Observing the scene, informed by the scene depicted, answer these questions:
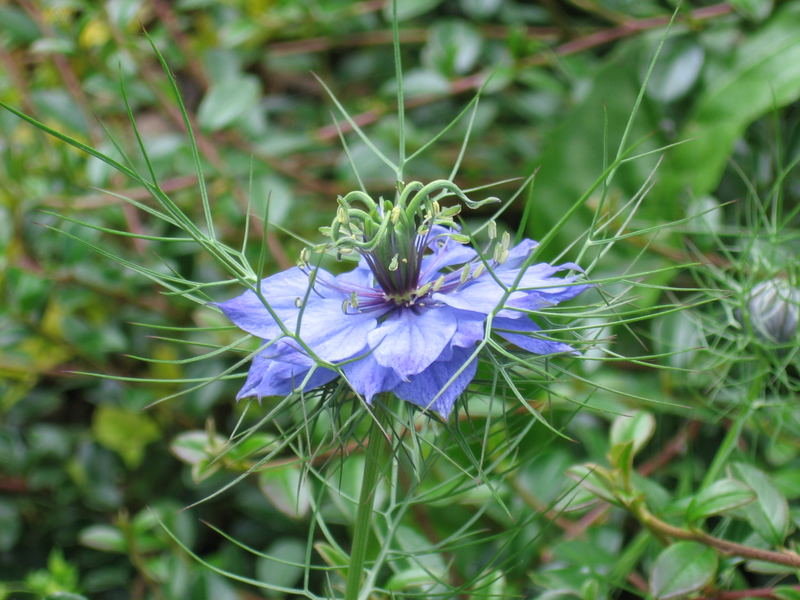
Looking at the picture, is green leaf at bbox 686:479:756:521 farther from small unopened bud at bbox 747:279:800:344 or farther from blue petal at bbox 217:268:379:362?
blue petal at bbox 217:268:379:362

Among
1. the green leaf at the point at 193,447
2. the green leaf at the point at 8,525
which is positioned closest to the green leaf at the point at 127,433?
the green leaf at the point at 8,525

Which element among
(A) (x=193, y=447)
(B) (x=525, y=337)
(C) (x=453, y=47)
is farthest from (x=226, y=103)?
(B) (x=525, y=337)

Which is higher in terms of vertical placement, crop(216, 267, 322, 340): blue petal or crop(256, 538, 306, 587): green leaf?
crop(216, 267, 322, 340): blue petal

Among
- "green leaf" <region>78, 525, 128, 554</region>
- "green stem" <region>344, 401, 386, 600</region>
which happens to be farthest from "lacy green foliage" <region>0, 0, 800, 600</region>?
"green stem" <region>344, 401, 386, 600</region>

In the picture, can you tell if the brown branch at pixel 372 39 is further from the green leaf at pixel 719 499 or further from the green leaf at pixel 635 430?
the green leaf at pixel 719 499

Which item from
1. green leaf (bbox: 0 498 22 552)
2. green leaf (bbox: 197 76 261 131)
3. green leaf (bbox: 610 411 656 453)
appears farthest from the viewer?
green leaf (bbox: 197 76 261 131)
